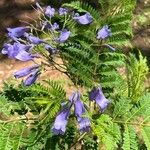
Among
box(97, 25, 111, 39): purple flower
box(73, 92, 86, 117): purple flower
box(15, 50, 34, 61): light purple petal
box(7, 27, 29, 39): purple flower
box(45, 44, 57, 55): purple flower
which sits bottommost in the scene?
box(73, 92, 86, 117): purple flower

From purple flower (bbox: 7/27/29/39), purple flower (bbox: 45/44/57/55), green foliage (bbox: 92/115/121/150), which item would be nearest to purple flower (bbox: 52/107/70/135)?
green foliage (bbox: 92/115/121/150)

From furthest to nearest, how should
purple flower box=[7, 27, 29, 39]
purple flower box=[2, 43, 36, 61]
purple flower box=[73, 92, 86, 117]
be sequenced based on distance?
purple flower box=[7, 27, 29, 39] → purple flower box=[2, 43, 36, 61] → purple flower box=[73, 92, 86, 117]

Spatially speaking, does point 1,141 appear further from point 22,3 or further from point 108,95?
point 22,3

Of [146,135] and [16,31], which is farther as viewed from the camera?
[16,31]

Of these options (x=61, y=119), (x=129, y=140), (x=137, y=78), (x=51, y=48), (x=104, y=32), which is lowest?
(x=129, y=140)

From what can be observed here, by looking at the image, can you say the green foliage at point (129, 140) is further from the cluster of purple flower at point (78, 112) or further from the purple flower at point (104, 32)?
the purple flower at point (104, 32)

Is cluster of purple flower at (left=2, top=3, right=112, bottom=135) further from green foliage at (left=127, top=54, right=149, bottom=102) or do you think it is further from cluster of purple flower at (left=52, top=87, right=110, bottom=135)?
green foliage at (left=127, top=54, right=149, bottom=102)

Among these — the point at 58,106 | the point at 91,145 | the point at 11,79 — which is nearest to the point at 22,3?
the point at 11,79

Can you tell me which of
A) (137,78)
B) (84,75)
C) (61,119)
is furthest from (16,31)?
(137,78)

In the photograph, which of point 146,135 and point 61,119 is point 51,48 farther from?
point 146,135
